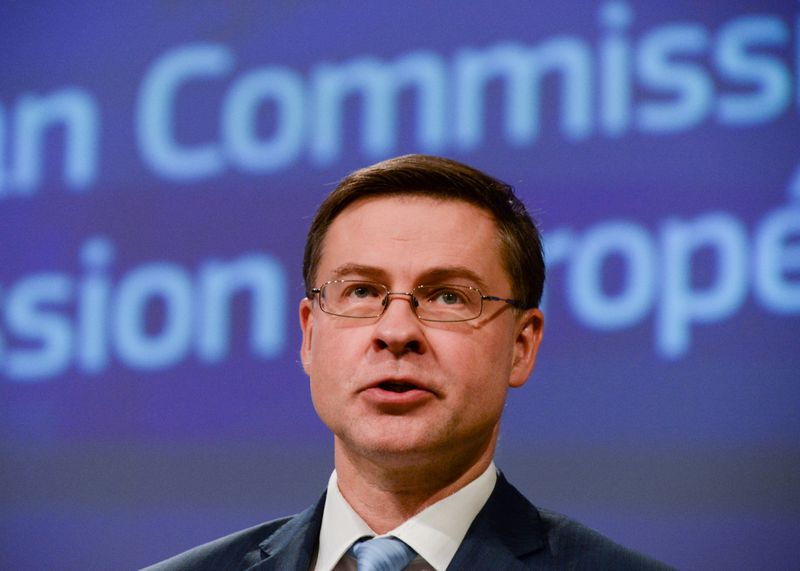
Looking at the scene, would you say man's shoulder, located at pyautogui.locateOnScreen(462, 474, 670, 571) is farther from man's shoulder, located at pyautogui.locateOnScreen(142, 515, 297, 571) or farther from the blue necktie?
man's shoulder, located at pyautogui.locateOnScreen(142, 515, 297, 571)

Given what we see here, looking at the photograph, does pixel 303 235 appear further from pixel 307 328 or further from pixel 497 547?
pixel 497 547

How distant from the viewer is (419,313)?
6.92 feet

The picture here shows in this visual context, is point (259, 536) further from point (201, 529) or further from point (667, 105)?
point (667, 105)

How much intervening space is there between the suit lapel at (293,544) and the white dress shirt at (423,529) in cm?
2

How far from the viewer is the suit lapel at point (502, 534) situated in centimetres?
205

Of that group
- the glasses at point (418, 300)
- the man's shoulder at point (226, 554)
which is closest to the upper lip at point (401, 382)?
the glasses at point (418, 300)

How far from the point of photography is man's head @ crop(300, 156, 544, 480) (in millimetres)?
2053

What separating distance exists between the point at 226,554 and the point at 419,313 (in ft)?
2.16

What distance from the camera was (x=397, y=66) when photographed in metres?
3.67

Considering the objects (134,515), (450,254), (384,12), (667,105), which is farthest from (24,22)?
(450,254)

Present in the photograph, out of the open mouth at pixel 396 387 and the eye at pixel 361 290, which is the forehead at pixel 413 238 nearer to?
the eye at pixel 361 290

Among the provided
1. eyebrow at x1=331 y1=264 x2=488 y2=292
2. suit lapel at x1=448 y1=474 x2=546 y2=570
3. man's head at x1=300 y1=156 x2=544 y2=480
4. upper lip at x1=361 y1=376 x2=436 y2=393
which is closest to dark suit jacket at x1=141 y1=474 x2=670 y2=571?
suit lapel at x1=448 y1=474 x2=546 y2=570

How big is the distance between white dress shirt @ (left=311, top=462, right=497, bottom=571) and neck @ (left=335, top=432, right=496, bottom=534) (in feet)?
0.06

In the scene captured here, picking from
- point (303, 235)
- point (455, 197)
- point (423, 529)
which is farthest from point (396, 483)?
point (303, 235)
